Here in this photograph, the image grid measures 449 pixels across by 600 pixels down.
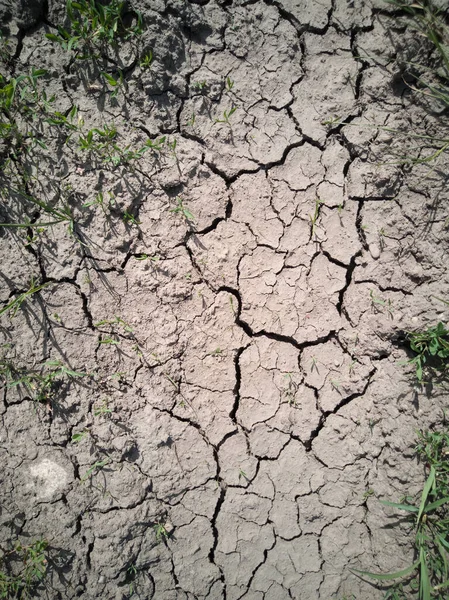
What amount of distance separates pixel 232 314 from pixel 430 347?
1024mm

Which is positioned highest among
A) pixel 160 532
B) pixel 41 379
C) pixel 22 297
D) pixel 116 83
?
pixel 116 83

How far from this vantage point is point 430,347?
1.88 metres

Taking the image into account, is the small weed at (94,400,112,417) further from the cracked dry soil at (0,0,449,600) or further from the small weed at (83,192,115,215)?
the small weed at (83,192,115,215)

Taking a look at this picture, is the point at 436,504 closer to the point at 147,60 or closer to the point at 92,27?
the point at 147,60

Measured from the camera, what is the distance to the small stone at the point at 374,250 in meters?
1.99

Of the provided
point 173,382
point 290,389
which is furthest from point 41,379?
point 290,389

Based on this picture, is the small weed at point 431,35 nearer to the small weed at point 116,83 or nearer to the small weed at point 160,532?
the small weed at point 116,83

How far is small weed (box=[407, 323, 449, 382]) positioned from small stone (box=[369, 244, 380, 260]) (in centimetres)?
44

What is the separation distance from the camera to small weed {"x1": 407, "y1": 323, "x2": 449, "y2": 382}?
1883 millimetres

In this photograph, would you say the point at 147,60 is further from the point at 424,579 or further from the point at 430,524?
the point at 424,579

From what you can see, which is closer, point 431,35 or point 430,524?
point 431,35

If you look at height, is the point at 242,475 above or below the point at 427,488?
below

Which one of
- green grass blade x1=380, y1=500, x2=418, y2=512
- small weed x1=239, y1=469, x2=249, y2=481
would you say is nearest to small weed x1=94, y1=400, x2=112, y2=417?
small weed x1=239, y1=469, x2=249, y2=481

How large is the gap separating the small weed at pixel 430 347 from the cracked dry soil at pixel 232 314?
0.26 ft
